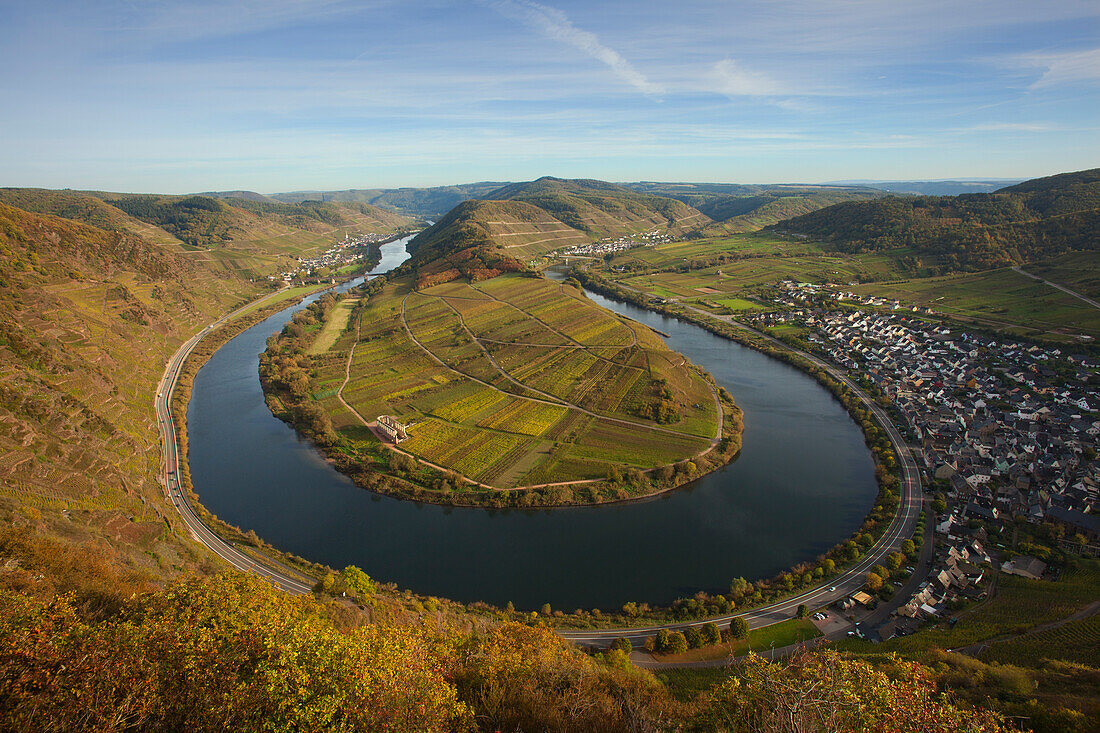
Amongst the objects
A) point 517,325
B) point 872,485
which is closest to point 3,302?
point 517,325

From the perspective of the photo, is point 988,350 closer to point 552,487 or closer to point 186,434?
point 552,487

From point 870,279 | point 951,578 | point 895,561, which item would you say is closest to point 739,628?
point 895,561

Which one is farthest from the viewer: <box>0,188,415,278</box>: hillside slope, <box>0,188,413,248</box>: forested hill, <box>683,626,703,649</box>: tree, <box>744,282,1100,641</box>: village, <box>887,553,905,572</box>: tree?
<box>0,188,413,248</box>: forested hill

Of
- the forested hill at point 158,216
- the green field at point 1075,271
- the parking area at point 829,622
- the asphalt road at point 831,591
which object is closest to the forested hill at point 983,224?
the green field at point 1075,271

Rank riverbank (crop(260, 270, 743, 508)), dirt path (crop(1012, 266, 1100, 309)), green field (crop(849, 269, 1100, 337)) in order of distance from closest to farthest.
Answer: riverbank (crop(260, 270, 743, 508)) → green field (crop(849, 269, 1100, 337)) → dirt path (crop(1012, 266, 1100, 309))

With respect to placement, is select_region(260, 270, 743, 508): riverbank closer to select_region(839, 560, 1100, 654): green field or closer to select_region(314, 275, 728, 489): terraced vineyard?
select_region(314, 275, 728, 489): terraced vineyard

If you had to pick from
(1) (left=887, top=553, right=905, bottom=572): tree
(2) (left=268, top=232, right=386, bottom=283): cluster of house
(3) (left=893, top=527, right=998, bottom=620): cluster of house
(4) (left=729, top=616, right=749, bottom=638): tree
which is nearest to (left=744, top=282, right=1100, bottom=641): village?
(3) (left=893, top=527, right=998, bottom=620): cluster of house
